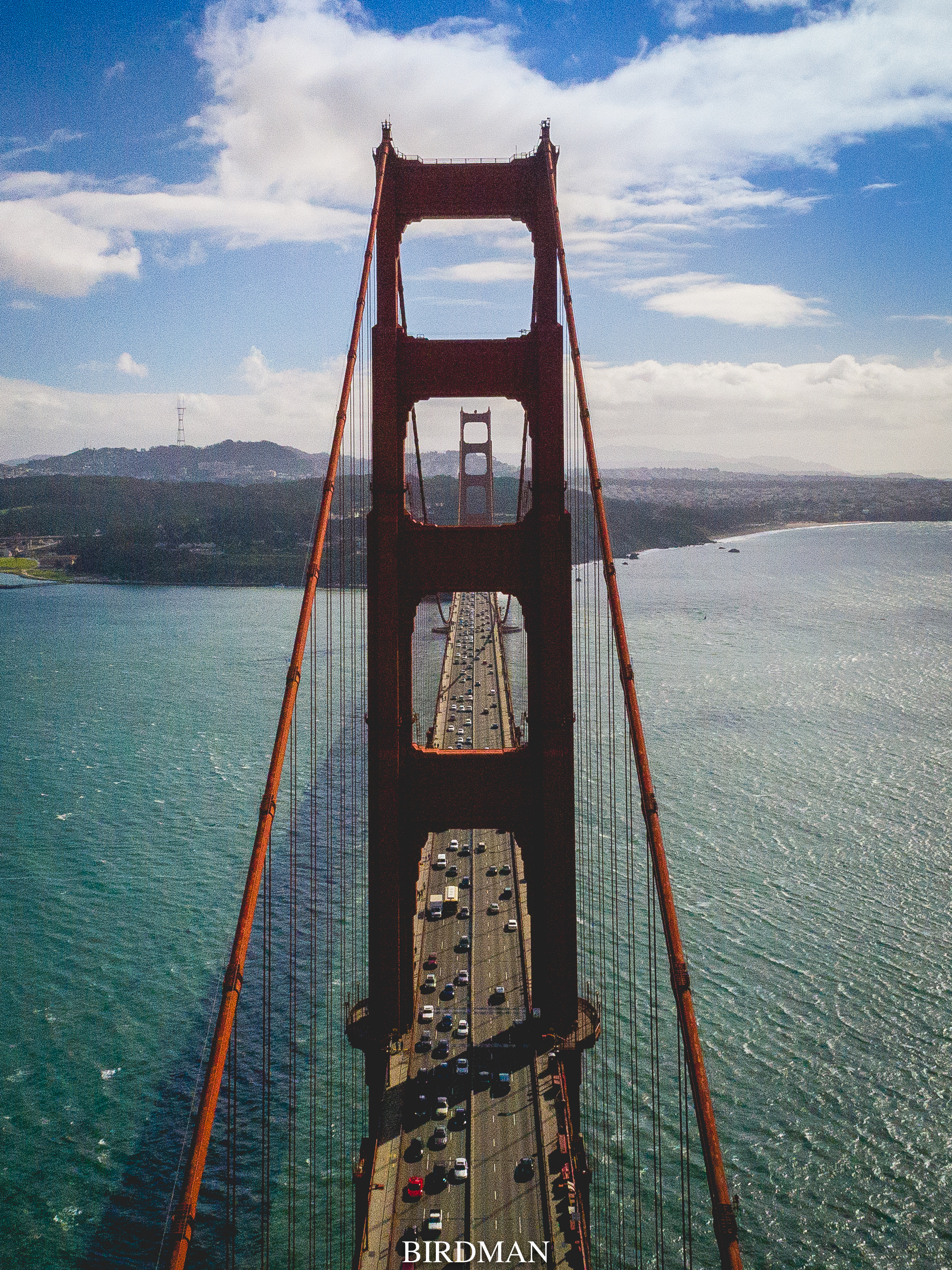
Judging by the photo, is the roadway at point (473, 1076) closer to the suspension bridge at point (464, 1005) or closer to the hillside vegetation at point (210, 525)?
the suspension bridge at point (464, 1005)

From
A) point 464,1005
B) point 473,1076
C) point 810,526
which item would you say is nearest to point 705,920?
point 464,1005

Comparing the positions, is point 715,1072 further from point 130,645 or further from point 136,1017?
point 130,645

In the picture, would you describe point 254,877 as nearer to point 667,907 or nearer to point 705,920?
point 667,907

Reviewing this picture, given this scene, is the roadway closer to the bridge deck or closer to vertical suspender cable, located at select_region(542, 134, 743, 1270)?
the bridge deck

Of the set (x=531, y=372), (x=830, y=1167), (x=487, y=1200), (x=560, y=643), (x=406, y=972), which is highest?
(x=531, y=372)

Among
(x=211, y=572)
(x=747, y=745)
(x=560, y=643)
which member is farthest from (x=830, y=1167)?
(x=211, y=572)

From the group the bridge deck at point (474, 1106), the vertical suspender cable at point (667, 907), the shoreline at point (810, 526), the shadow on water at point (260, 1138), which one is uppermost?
the shoreline at point (810, 526)

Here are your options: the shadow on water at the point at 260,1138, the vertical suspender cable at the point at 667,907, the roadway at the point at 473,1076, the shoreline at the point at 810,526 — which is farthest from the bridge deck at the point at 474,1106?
the shoreline at the point at 810,526
